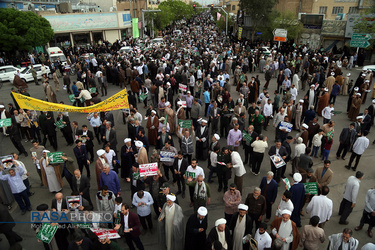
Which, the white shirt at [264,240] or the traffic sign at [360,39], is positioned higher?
the traffic sign at [360,39]

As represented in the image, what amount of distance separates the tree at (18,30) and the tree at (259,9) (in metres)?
25.5

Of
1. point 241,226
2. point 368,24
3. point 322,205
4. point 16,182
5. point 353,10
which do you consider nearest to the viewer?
point 241,226

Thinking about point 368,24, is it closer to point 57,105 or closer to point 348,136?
point 348,136

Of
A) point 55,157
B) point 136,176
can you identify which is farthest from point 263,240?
point 55,157

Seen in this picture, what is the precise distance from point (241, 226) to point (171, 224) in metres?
1.50

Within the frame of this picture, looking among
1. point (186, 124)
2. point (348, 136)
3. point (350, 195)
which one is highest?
point (186, 124)

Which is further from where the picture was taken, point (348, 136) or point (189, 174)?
point (348, 136)

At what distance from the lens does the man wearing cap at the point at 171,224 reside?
5.68 metres

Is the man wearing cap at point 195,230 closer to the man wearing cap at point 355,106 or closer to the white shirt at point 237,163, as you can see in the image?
the white shirt at point 237,163

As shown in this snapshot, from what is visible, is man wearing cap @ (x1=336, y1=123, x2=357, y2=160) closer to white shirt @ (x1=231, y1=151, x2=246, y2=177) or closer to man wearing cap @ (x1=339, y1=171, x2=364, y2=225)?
man wearing cap @ (x1=339, y1=171, x2=364, y2=225)

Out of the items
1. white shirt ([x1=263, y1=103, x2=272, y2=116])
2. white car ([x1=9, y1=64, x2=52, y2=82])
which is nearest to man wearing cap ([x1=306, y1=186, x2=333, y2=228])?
white shirt ([x1=263, y1=103, x2=272, y2=116])

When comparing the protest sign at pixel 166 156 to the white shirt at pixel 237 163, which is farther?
the protest sign at pixel 166 156

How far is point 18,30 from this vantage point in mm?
24625

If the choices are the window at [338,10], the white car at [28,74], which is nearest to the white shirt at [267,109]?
the white car at [28,74]
